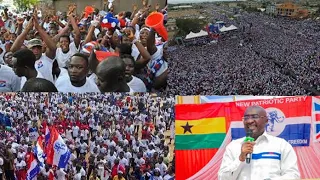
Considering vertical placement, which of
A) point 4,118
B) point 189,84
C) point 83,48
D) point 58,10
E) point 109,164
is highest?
point 58,10

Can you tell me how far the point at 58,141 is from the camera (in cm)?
455

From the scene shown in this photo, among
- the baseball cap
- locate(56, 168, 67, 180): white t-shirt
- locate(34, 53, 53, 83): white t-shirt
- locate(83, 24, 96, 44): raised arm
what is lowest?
locate(56, 168, 67, 180): white t-shirt

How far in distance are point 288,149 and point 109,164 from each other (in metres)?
1.75

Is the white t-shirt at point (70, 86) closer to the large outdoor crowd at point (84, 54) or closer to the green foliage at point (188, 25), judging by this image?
the large outdoor crowd at point (84, 54)

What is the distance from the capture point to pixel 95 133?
4.70 m

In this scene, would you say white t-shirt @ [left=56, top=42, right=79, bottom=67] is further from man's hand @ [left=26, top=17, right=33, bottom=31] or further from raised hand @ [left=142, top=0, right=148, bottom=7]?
raised hand @ [left=142, top=0, right=148, bottom=7]

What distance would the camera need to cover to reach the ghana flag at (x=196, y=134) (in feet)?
14.4

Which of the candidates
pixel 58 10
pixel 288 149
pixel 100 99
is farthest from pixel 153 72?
pixel 288 149

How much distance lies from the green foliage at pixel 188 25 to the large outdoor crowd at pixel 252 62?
0.36ft

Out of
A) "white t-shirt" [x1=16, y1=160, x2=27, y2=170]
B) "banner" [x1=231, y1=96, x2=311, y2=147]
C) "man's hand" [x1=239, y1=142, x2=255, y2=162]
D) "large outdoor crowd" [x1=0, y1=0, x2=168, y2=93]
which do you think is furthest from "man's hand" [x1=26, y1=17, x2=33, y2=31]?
"man's hand" [x1=239, y1=142, x2=255, y2=162]

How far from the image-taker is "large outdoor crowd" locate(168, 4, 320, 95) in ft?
14.1

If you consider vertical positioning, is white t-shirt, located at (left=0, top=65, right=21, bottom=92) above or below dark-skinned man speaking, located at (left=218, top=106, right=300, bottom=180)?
above

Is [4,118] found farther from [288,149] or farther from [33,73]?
[288,149]

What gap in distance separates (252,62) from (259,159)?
970 millimetres
